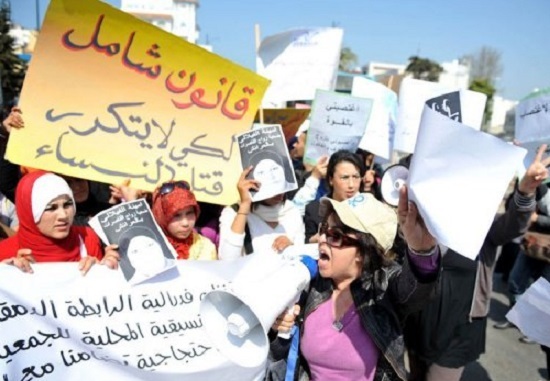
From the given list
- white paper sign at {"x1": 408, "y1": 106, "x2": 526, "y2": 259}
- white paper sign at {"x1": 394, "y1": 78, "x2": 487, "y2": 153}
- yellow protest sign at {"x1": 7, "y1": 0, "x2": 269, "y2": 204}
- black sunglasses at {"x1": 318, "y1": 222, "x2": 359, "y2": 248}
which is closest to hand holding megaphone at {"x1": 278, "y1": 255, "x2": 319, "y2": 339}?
black sunglasses at {"x1": 318, "y1": 222, "x2": 359, "y2": 248}

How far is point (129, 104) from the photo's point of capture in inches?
104

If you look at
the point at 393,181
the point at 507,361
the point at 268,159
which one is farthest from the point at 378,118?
the point at 507,361

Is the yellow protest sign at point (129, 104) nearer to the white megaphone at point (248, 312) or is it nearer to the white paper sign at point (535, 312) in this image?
the white megaphone at point (248, 312)

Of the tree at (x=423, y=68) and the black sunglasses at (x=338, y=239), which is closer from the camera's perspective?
the black sunglasses at (x=338, y=239)

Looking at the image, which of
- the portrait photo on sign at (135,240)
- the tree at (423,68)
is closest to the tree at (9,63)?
the portrait photo on sign at (135,240)

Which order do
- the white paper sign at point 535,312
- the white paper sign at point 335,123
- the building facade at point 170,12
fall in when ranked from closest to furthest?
the white paper sign at point 535,312 → the white paper sign at point 335,123 → the building facade at point 170,12

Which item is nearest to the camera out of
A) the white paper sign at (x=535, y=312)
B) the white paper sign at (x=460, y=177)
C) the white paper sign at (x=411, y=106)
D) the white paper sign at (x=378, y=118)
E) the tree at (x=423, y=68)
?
the white paper sign at (x=460, y=177)

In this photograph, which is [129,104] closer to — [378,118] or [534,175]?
[534,175]

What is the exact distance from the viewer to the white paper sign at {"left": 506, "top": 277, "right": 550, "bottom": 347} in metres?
1.73

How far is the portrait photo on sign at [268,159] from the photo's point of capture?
2.67m

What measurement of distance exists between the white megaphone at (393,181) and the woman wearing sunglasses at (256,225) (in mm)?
568

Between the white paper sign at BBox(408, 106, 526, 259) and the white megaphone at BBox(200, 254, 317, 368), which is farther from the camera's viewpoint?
the white megaphone at BBox(200, 254, 317, 368)

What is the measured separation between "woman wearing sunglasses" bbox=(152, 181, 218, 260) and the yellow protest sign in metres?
0.21

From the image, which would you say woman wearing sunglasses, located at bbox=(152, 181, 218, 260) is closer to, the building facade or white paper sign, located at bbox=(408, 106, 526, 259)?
white paper sign, located at bbox=(408, 106, 526, 259)
